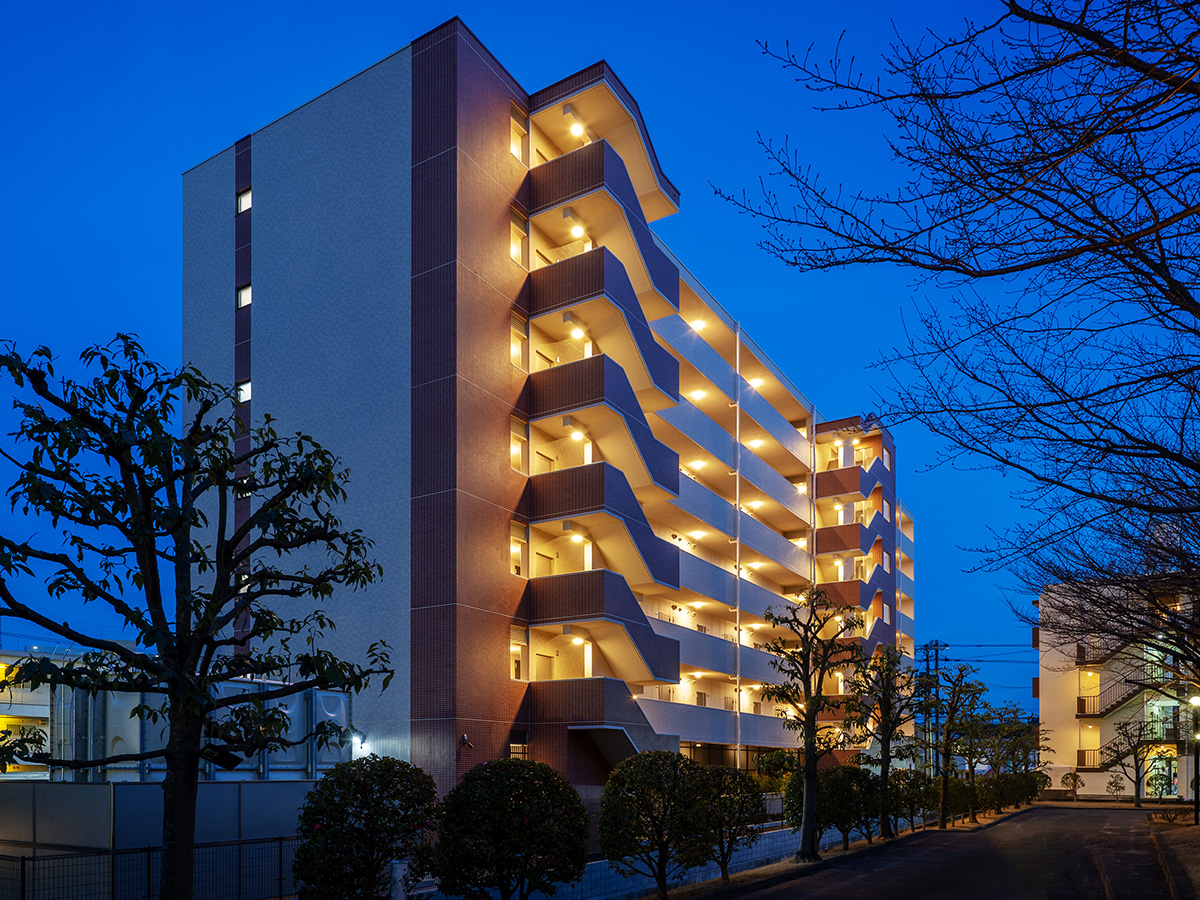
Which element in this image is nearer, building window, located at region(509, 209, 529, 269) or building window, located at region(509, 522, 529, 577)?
building window, located at region(509, 522, 529, 577)

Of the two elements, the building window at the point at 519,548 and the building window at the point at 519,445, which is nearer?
the building window at the point at 519,548

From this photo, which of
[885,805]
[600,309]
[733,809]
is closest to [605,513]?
[600,309]

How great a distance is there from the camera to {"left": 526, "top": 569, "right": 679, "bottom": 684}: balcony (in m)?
30.5

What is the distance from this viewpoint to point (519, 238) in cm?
3441

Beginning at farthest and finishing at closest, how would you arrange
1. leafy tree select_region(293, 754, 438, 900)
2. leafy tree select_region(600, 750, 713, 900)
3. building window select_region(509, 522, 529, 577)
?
building window select_region(509, 522, 529, 577) → leafy tree select_region(600, 750, 713, 900) → leafy tree select_region(293, 754, 438, 900)

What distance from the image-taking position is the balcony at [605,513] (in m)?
31.3

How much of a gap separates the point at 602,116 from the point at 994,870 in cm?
2656

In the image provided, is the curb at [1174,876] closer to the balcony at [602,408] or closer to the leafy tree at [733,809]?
the leafy tree at [733,809]

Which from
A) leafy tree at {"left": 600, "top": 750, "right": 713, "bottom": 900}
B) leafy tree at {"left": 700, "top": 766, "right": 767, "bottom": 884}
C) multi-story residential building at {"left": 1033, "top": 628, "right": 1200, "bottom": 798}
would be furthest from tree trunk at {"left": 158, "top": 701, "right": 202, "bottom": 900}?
multi-story residential building at {"left": 1033, "top": 628, "right": 1200, "bottom": 798}

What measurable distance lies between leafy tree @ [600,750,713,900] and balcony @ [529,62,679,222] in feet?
77.0

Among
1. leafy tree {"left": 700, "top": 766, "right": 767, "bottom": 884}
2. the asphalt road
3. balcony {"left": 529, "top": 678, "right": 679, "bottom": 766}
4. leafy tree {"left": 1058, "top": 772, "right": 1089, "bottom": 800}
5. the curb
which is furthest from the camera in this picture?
leafy tree {"left": 1058, "top": 772, "right": 1089, "bottom": 800}

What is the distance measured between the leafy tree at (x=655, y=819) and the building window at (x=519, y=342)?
16721mm

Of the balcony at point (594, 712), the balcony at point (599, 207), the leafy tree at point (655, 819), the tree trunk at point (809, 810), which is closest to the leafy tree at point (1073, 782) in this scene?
the tree trunk at point (809, 810)

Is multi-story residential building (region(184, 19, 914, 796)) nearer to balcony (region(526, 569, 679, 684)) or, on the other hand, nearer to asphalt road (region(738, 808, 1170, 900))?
balcony (region(526, 569, 679, 684))
